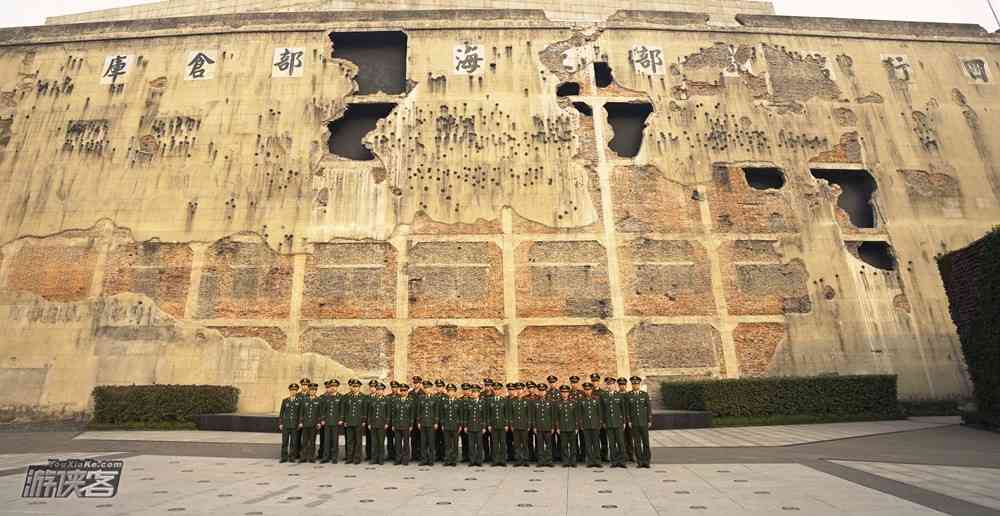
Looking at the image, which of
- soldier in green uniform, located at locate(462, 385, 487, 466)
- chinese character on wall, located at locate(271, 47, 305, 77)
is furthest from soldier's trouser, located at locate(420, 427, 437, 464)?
chinese character on wall, located at locate(271, 47, 305, 77)

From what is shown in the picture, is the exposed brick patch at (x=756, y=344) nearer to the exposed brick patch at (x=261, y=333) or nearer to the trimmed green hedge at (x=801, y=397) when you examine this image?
the trimmed green hedge at (x=801, y=397)

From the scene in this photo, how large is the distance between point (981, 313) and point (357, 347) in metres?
13.6

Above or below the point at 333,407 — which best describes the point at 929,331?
above

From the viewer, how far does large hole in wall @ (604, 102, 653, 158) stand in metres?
16.5

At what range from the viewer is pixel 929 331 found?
14.4m

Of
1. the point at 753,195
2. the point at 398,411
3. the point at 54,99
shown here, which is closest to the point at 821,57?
the point at 753,195

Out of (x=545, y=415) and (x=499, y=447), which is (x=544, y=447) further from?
(x=499, y=447)

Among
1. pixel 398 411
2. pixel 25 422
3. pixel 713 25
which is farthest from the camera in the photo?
pixel 713 25

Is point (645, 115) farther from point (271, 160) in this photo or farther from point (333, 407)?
point (333, 407)

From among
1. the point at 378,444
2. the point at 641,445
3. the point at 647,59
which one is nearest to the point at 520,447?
the point at 641,445

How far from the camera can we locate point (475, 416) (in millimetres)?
8086

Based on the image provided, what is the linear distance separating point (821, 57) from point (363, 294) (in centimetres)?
1619

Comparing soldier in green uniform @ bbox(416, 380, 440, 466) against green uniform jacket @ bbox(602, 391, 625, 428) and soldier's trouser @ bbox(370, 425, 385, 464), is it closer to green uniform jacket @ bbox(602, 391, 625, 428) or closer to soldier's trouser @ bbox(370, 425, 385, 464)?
soldier's trouser @ bbox(370, 425, 385, 464)

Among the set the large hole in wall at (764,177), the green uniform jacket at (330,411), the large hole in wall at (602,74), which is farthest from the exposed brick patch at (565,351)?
the large hole in wall at (602,74)
